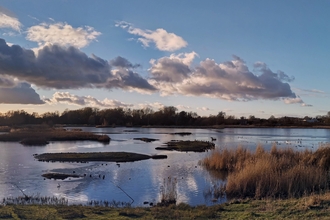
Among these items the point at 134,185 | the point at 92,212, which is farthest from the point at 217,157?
the point at 92,212

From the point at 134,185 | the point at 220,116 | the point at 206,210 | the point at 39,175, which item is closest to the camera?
the point at 206,210

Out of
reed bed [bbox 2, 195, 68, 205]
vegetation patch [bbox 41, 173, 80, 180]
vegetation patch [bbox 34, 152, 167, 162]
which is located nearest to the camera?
reed bed [bbox 2, 195, 68, 205]

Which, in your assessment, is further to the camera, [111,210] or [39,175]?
[39,175]

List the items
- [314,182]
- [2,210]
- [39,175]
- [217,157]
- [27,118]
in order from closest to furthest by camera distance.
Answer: [2,210] → [314,182] → [39,175] → [217,157] → [27,118]

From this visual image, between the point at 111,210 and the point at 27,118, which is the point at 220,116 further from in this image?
the point at 111,210

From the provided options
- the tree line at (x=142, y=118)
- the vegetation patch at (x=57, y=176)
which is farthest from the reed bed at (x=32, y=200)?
the tree line at (x=142, y=118)

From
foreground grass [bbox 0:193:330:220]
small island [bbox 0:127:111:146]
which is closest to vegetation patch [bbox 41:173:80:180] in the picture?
foreground grass [bbox 0:193:330:220]

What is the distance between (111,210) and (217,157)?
1493 cm

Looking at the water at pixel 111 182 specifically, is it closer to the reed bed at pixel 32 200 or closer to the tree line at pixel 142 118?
the reed bed at pixel 32 200

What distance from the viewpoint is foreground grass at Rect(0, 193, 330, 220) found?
9672mm

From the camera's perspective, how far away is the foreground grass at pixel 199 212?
9672 mm

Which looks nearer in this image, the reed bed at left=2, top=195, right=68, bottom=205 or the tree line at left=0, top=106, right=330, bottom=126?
the reed bed at left=2, top=195, right=68, bottom=205

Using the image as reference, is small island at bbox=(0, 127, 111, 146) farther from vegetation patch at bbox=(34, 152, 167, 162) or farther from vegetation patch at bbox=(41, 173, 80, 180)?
vegetation patch at bbox=(41, 173, 80, 180)

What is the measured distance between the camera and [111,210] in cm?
1115
